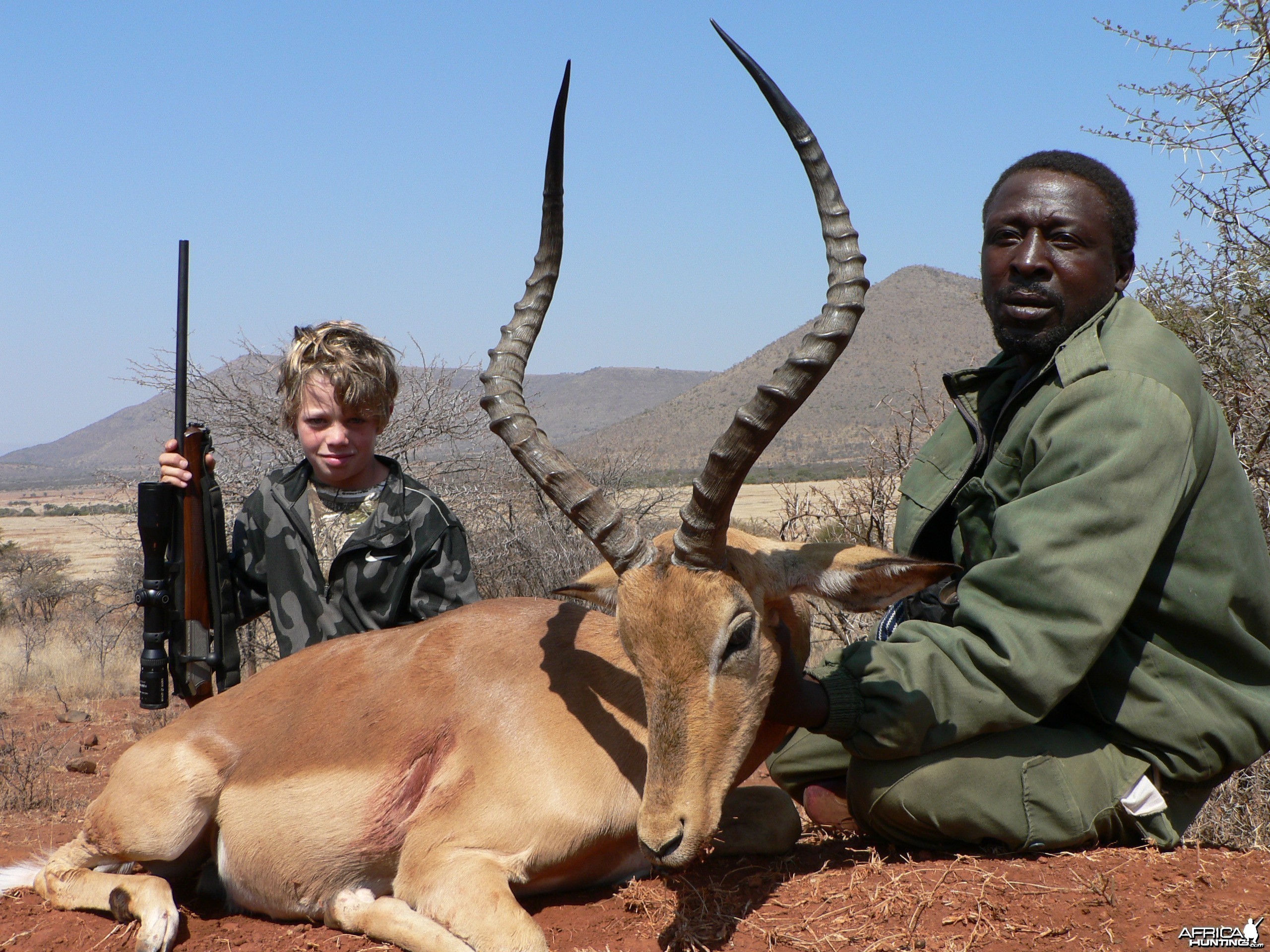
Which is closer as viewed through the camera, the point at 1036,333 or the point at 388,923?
the point at 388,923

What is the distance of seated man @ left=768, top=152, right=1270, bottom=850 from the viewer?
4.02 meters

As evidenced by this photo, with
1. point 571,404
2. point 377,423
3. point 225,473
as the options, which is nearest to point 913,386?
point 225,473

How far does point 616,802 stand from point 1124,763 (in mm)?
2085

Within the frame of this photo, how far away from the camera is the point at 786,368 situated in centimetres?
410

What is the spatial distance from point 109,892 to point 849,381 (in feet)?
265

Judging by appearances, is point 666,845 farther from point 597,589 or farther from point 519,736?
point 597,589

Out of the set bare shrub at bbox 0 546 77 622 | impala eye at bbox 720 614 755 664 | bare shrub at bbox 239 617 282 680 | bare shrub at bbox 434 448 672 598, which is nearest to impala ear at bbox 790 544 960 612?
impala eye at bbox 720 614 755 664

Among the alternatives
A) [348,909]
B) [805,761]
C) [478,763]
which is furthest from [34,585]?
[805,761]

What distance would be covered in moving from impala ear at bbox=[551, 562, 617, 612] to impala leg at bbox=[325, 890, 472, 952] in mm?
1458

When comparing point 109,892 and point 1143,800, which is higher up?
point 1143,800

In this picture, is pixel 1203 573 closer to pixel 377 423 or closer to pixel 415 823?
pixel 415 823

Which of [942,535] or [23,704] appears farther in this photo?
[23,704]

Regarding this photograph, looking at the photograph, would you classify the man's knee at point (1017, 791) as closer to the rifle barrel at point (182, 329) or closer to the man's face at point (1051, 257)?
the man's face at point (1051, 257)

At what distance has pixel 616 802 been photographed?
445 centimetres
